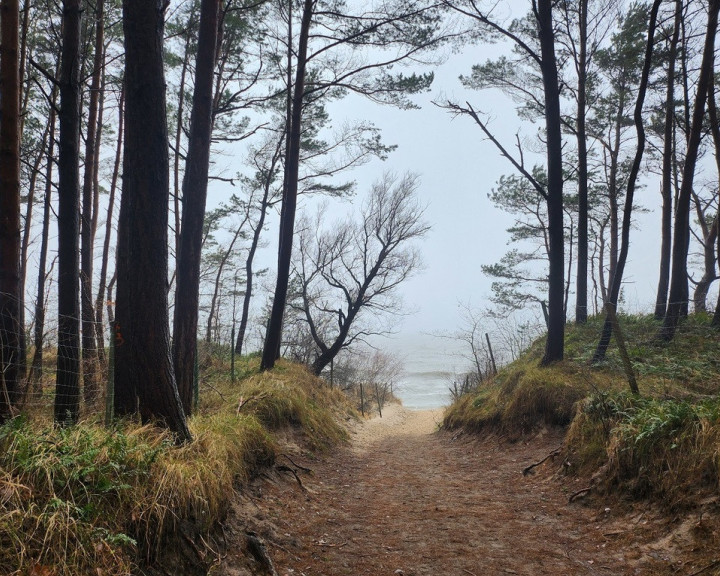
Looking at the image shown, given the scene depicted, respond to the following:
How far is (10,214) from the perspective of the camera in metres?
4.47

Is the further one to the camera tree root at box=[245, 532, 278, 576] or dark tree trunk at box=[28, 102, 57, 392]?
dark tree trunk at box=[28, 102, 57, 392]

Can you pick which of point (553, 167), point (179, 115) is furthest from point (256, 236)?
point (553, 167)

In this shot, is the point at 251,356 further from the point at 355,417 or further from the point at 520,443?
the point at 520,443

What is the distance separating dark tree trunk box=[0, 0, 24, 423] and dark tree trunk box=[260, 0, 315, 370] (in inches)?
248

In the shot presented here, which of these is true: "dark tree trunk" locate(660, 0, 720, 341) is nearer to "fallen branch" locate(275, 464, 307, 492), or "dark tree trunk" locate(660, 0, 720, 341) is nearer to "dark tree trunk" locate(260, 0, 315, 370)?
"fallen branch" locate(275, 464, 307, 492)

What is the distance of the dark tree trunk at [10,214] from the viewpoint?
3.96 metres

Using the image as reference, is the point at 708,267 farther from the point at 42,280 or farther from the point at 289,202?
the point at 42,280

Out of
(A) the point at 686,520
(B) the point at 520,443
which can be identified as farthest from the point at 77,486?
(B) the point at 520,443

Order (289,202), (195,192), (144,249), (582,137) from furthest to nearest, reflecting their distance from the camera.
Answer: (582,137) → (289,202) → (195,192) → (144,249)

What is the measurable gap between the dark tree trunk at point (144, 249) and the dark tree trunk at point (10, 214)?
823 mm

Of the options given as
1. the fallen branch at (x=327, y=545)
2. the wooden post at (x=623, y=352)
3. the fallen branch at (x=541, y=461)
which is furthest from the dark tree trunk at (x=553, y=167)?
the fallen branch at (x=327, y=545)

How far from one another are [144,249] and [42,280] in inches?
376

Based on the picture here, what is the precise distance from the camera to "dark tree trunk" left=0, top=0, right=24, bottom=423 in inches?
156

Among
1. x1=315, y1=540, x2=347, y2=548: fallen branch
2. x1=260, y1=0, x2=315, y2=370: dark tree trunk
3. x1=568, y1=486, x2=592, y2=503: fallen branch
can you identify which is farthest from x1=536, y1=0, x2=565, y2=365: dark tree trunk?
x1=315, y1=540, x2=347, y2=548: fallen branch
